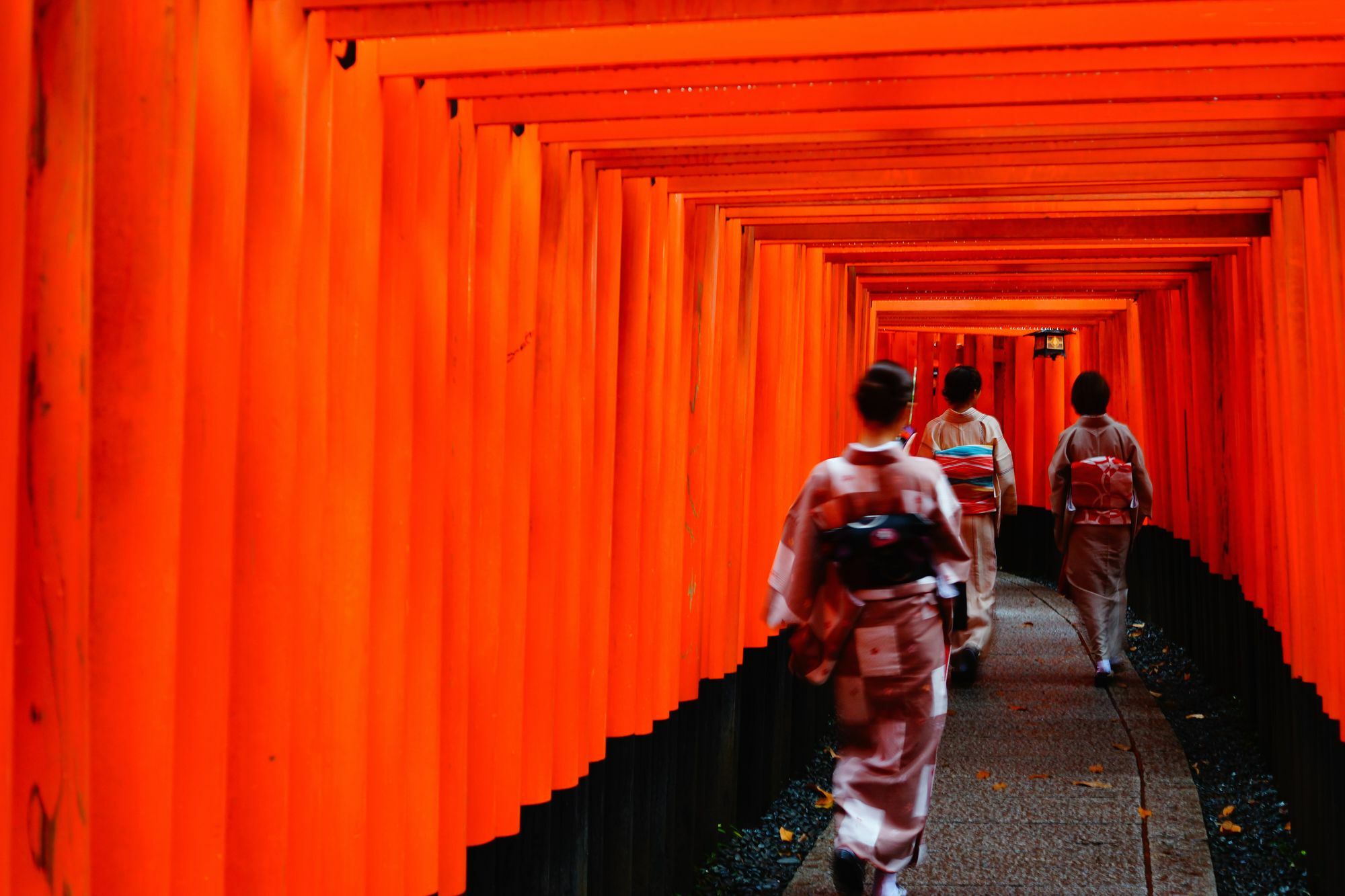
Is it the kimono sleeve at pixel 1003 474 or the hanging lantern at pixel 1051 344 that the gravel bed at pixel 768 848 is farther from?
the hanging lantern at pixel 1051 344

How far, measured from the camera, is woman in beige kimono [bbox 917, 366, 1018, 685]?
8891 mm

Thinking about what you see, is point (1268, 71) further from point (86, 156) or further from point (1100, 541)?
point (1100, 541)

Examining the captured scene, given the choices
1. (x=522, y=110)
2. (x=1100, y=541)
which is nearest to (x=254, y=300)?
(x=522, y=110)

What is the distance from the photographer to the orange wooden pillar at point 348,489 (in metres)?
2.83

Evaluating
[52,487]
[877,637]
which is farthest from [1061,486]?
[52,487]

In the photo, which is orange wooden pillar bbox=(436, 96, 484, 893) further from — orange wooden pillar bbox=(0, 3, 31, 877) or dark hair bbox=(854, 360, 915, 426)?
dark hair bbox=(854, 360, 915, 426)

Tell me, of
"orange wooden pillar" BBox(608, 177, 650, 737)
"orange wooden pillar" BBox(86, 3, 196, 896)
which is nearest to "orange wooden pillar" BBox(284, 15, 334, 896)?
"orange wooden pillar" BBox(86, 3, 196, 896)

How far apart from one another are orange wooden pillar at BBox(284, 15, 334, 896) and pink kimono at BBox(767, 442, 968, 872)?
2343 millimetres

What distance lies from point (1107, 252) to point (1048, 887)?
3.94 m

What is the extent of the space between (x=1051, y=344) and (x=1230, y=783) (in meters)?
8.97

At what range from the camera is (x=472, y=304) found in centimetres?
351

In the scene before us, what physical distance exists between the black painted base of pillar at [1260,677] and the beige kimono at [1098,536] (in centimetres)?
66

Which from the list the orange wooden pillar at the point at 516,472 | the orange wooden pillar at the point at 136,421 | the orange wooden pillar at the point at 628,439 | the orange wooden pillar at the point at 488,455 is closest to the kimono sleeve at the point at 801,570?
the orange wooden pillar at the point at 628,439

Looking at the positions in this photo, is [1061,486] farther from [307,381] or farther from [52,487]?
[52,487]
